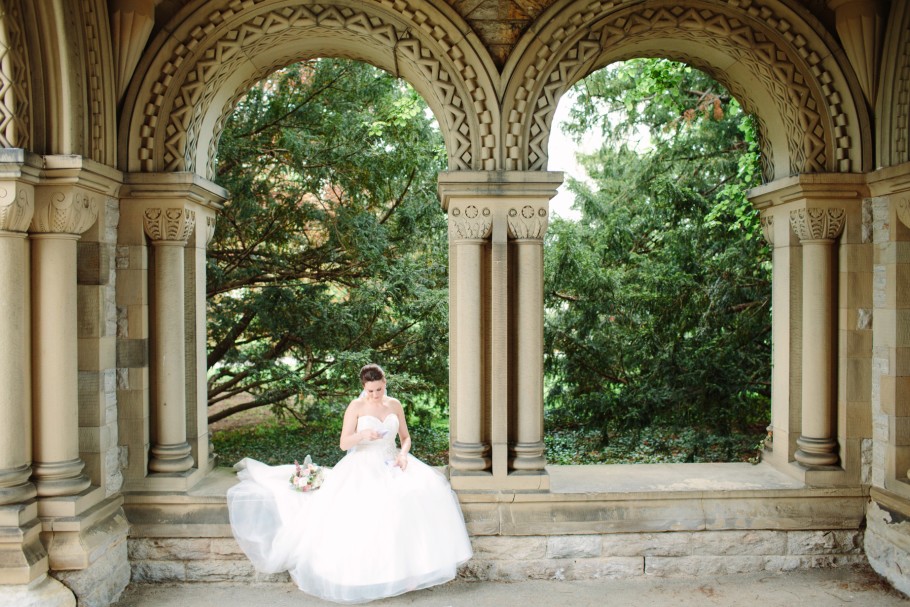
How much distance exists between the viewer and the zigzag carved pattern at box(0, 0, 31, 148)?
315cm

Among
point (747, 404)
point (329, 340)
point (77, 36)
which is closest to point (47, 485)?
point (77, 36)

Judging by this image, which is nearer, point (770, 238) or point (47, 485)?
point (47, 485)

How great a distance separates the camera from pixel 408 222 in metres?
6.33

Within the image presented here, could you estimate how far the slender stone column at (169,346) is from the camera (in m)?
3.90

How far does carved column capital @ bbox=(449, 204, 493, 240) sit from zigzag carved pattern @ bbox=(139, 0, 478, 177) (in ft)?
0.82

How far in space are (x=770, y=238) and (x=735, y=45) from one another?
119 centimetres

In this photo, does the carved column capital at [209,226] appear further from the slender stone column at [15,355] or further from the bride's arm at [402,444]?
the bride's arm at [402,444]

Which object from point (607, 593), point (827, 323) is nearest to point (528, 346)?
point (607, 593)

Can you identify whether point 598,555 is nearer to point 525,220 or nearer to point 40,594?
point 525,220

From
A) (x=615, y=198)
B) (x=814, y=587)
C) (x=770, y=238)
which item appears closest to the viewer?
(x=814, y=587)

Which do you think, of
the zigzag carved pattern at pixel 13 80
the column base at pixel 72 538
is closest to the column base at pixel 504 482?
the column base at pixel 72 538

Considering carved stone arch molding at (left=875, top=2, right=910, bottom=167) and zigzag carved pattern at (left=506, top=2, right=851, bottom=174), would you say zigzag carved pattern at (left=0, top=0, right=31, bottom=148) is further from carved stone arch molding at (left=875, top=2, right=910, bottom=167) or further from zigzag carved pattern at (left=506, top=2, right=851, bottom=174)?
carved stone arch molding at (left=875, top=2, right=910, bottom=167)

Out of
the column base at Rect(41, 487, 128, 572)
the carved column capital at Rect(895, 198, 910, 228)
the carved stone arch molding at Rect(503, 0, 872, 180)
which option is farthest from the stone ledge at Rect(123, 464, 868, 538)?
the carved stone arch molding at Rect(503, 0, 872, 180)

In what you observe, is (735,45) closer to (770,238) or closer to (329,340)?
(770,238)
